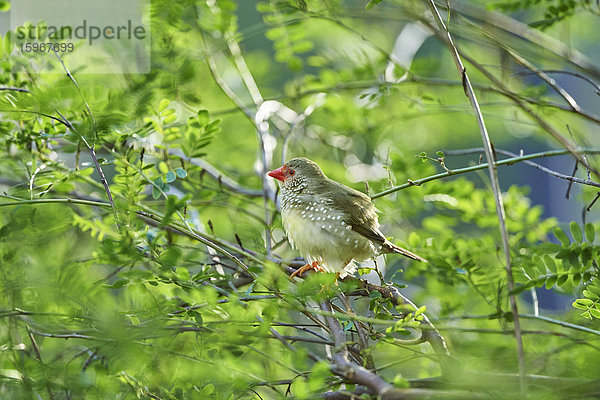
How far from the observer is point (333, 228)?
1.96 m

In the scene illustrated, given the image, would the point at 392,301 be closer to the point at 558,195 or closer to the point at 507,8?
the point at 507,8

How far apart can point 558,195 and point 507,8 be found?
1650 millimetres

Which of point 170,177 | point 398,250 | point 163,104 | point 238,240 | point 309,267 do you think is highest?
point 163,104

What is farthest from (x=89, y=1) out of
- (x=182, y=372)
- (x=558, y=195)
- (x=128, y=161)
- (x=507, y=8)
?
(x=558, y=195)

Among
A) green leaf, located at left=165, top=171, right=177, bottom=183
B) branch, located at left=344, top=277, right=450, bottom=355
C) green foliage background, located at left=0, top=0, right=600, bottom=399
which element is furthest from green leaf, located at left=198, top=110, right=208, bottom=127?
branch, located at left=344, top=277, right=450, bottom=355

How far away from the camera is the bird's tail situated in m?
1.69

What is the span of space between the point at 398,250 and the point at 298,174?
559mm

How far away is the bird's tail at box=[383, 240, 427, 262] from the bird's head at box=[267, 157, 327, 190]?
0.44 m

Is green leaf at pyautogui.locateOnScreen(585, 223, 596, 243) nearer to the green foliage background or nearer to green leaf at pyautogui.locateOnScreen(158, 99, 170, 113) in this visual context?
the green foliage background

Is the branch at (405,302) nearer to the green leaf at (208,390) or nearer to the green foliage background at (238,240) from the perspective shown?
the green foliage background at (238,240)

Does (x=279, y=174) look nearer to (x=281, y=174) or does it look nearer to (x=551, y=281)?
(x=281, y=174)

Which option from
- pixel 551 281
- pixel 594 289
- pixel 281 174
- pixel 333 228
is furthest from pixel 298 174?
pixel 594 289

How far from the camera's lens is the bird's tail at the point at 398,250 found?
5.54 ft

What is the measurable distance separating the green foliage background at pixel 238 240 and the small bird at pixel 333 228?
117 mm
